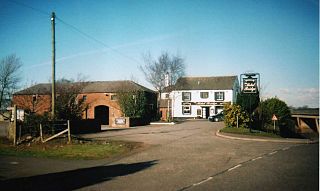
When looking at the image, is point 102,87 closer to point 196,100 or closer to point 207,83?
point 196,100

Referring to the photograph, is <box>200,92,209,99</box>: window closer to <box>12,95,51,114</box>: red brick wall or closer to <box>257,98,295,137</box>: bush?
<box>257,98,295,137</box>: bush

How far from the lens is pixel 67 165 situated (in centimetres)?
1046

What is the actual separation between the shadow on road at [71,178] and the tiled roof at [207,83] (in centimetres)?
4799

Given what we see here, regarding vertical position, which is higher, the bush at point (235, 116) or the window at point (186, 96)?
the window at point (186, 96)

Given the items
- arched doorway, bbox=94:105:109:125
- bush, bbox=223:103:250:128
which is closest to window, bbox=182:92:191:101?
arched doorway, bbox=94:105:109:125

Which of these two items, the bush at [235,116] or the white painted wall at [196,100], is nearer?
the bush at [235,116]

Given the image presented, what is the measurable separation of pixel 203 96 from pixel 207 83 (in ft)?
11.0

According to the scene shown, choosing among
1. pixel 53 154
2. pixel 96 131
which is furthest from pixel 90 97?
pixel 53 154

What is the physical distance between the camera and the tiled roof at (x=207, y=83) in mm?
56328

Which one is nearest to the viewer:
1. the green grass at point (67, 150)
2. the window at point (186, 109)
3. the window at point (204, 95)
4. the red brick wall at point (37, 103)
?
the green grass at point (67, 150)

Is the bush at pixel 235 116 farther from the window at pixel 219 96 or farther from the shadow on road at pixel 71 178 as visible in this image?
the window at pixel 219 96

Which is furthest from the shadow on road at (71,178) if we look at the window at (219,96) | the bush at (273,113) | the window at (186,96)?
the window at (186,96)

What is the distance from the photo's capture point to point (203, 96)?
56.8 m

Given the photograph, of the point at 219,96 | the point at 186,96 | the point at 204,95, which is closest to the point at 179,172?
the point at 219,96
